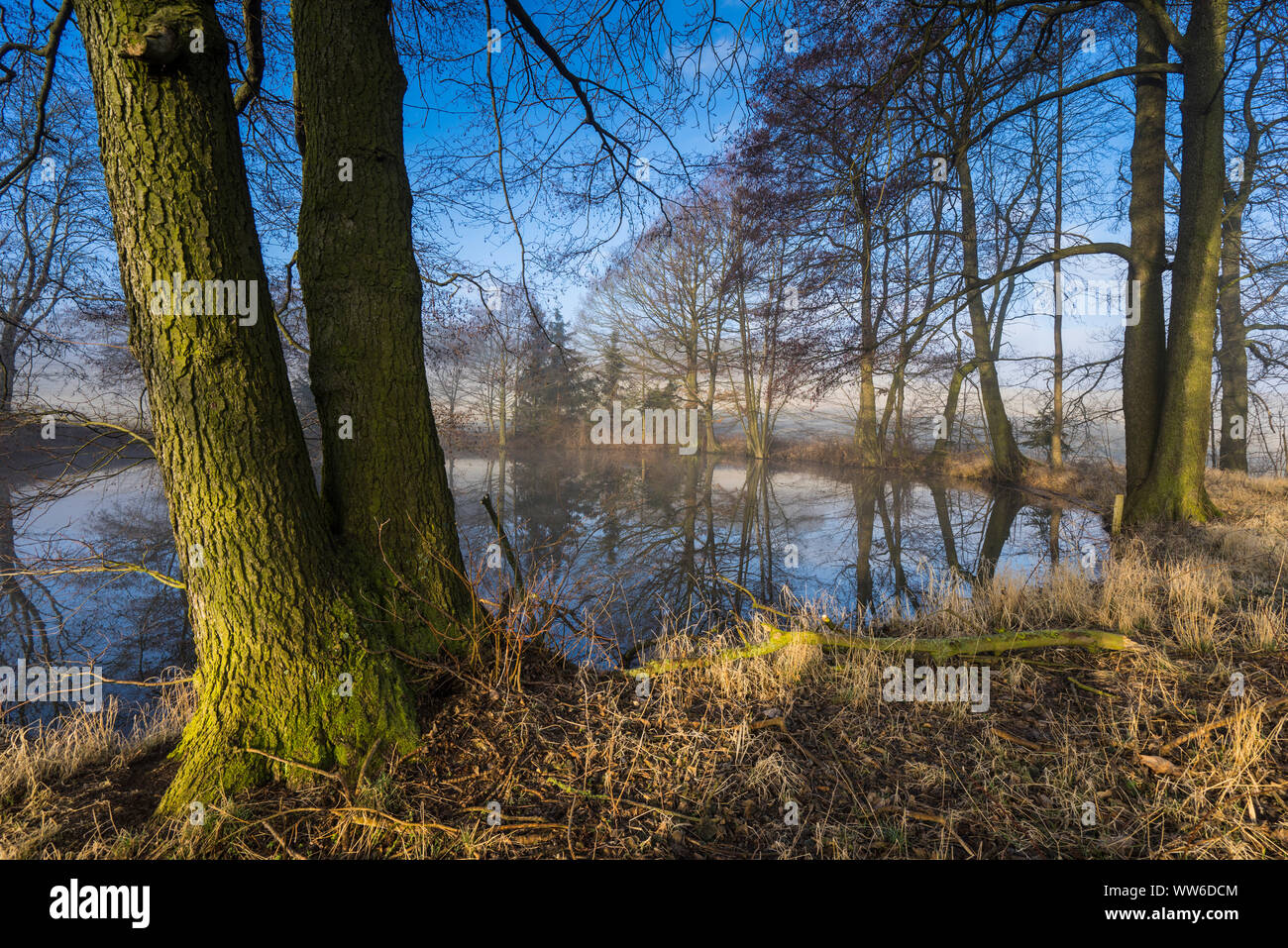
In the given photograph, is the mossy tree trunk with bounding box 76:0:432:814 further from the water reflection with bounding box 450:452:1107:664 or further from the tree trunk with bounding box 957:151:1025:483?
the tree trunk with bounding box 957:151:1025:483

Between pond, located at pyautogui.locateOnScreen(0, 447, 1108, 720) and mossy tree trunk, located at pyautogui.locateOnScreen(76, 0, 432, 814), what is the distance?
2.52 ft

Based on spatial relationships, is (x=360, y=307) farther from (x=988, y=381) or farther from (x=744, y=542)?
(x=988, y=381)

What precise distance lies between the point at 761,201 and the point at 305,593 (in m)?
13.3

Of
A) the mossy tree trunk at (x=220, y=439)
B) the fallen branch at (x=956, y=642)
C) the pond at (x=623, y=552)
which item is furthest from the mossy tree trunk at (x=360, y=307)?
the fallen branch at (x=956, y=642)

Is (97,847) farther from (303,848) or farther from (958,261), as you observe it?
(958,261)

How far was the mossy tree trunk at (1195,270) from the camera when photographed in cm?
680

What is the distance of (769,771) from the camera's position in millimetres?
2176

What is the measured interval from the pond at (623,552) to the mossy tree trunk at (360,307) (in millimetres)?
470

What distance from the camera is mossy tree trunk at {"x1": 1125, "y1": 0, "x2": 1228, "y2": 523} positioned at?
22.3 ft

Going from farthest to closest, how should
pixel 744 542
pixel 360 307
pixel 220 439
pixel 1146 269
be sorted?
pixel 744 542 → pixel 1146 269 → pixel 360 307 → pixel 220 439

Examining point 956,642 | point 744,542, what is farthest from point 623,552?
point 956,642

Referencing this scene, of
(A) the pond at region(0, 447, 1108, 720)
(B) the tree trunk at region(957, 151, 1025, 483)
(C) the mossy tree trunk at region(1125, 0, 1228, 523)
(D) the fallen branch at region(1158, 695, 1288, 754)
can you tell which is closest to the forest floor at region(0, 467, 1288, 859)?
(D) the fallen branch at region(1158, 695, 1288, 754)

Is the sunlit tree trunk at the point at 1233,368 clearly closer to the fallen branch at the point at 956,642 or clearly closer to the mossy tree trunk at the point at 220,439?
the fallen branch at the point at 956,642

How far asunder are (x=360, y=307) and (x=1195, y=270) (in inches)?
373
